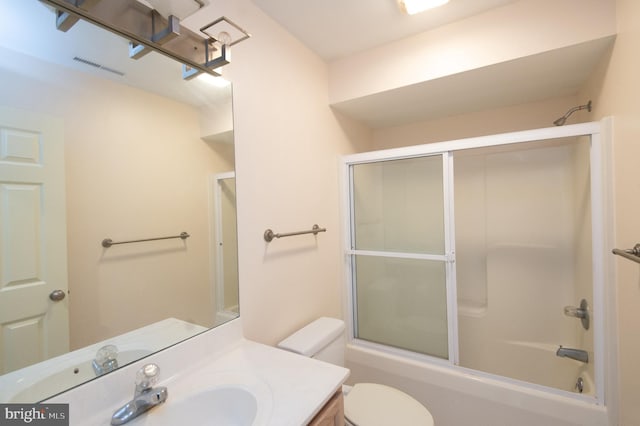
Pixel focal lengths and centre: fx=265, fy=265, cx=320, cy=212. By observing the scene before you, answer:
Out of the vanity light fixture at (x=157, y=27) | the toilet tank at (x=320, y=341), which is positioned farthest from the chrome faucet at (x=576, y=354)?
the vanity light fixture at (x=157, y=27)

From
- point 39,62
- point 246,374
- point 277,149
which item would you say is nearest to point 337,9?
point 277,149

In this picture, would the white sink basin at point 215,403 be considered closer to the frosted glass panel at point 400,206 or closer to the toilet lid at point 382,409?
the toilet lid at point 382,409

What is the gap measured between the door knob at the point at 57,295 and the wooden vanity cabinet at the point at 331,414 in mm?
867

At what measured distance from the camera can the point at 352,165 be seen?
2145mm

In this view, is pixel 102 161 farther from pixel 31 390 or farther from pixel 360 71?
pixel 360 71

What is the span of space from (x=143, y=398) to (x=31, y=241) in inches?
22.1

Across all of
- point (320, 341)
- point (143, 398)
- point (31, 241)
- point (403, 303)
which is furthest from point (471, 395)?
point (31, 241)

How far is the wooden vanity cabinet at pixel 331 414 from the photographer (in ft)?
2.86

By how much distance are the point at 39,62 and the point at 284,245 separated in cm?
118

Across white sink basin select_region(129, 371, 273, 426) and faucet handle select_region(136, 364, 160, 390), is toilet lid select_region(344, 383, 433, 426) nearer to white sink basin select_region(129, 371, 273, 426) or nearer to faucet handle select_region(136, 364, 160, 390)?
white sink basin select_region(129, 371, 273, 426)

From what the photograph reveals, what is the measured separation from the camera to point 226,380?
0.98 metres

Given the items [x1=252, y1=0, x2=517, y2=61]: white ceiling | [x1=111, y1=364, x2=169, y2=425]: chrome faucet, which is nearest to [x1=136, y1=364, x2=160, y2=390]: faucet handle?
[x1=111, y1=364, x2=169, y2=425]: chrome faucet

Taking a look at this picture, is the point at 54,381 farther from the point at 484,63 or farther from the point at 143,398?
the point at 484,63

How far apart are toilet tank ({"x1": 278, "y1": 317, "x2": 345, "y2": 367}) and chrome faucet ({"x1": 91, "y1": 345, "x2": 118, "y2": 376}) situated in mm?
747
